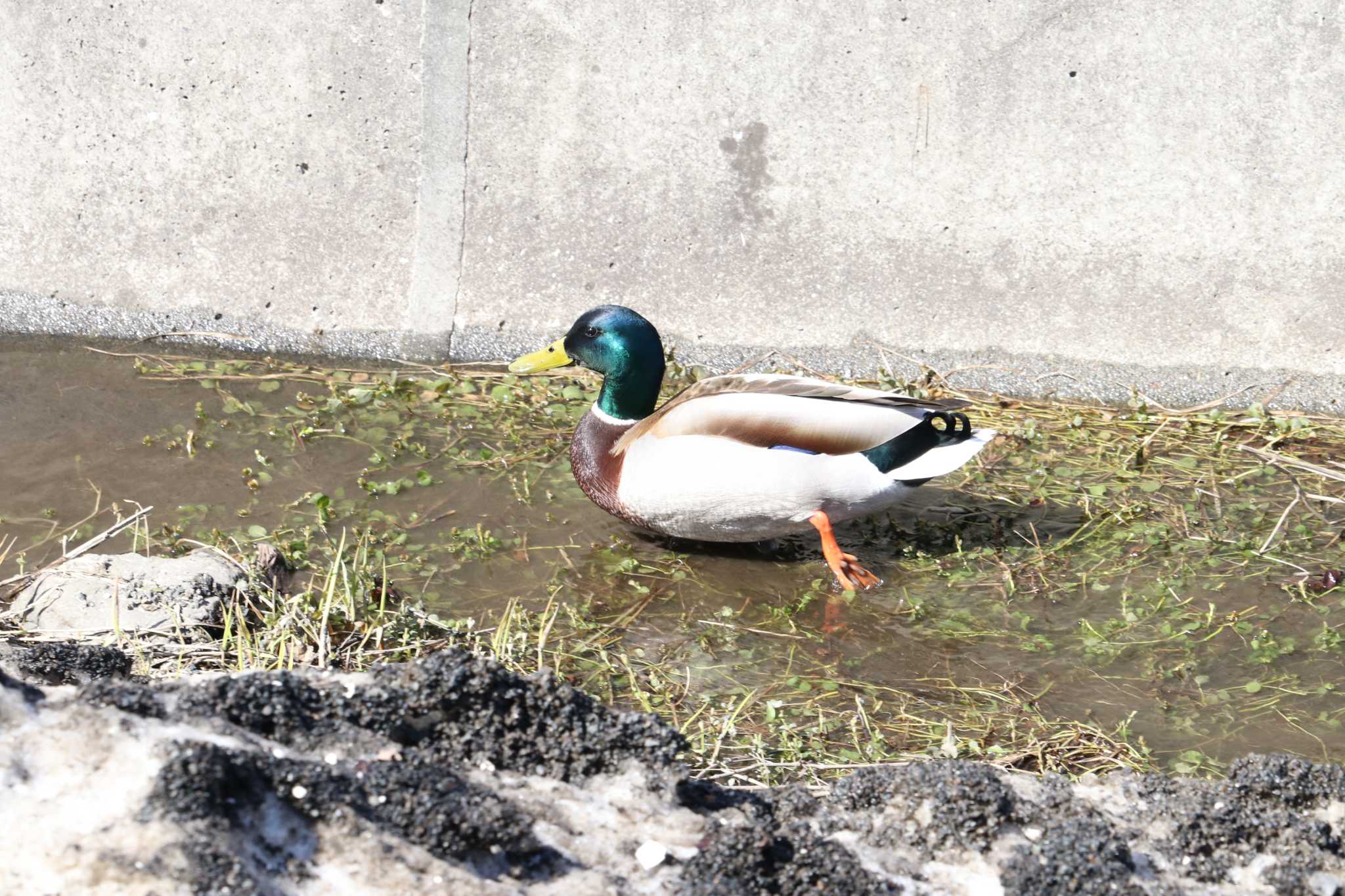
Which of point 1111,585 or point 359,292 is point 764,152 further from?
point 1111,585

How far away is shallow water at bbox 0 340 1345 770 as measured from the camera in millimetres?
3137

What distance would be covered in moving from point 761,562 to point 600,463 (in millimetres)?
575

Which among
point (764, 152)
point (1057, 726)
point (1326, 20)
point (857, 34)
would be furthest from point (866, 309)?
point (1057, 726)

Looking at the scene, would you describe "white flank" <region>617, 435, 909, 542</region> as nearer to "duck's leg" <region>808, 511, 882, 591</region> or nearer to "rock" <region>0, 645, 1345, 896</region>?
"duck's leg" <region>808, 511, 882, 591</region>

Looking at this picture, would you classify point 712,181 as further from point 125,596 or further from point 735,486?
point 125,596

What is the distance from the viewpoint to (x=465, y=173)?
505 centimetres

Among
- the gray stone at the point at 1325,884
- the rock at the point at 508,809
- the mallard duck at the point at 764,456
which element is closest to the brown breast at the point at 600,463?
the mallard duck at the point at 764,456

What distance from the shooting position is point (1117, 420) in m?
4.75

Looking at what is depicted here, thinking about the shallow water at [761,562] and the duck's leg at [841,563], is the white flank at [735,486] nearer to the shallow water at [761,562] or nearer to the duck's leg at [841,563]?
the duck's leg at [841,563]

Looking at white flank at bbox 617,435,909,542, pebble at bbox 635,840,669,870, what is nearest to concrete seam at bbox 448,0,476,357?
white flank at bbox 617,435,909,542

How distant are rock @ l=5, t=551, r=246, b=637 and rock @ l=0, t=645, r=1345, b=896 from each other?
1.29 meters

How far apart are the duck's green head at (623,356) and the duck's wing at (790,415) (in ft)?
0.47

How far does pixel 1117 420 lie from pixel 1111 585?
1207 mm

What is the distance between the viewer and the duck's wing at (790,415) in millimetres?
3664
